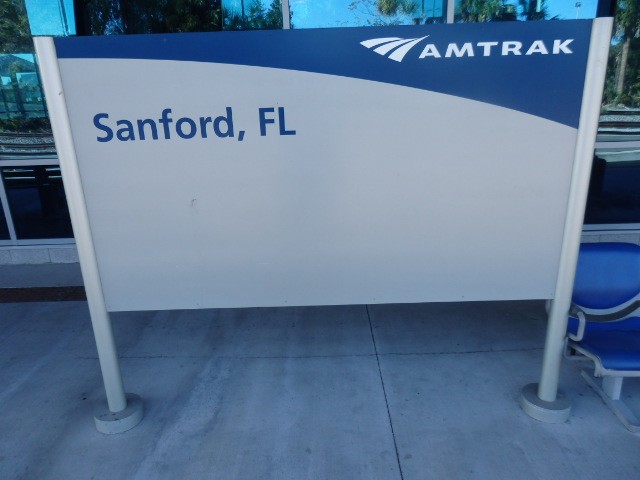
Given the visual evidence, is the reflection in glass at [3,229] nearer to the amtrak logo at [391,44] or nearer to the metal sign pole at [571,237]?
the amtrak logo at [391,44]

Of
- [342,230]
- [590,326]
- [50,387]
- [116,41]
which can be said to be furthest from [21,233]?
[590,326]

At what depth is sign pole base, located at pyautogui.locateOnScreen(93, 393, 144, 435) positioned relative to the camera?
2424 millimetres

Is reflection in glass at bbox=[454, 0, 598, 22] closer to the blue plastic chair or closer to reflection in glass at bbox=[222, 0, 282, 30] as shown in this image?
reflection in glass at bbox=[222, 0, 282, 30]

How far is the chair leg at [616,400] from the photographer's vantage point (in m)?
2.36

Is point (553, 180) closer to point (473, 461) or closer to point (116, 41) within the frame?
point (473, 461)

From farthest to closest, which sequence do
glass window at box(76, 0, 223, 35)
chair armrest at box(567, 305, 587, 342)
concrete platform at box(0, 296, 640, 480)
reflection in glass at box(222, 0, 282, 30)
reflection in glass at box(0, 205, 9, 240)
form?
reflection in glass at box(0, 205, 9, 240) < glass window at box(76, 0, 223, 35) < reflection in glass at box(222, 0, 282, 30) < chair armrest at box(567, 305, 587, 342) < concrete platform at box(0, 296, 640, 480)

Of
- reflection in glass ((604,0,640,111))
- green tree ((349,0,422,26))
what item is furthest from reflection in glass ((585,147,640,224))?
green tree ((349,0,422,26))

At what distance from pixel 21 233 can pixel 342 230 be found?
185 inches

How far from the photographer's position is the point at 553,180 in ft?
6.95

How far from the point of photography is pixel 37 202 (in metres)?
5.37

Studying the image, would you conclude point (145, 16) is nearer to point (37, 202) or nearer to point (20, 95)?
point (20, 95)

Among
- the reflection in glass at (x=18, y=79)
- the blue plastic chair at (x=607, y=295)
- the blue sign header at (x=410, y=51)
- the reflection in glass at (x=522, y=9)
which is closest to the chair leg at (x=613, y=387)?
the blue plastic chair at (x=607, y=295)

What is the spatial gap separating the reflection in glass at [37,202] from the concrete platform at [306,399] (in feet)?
5.82

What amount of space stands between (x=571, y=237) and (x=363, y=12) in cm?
349
